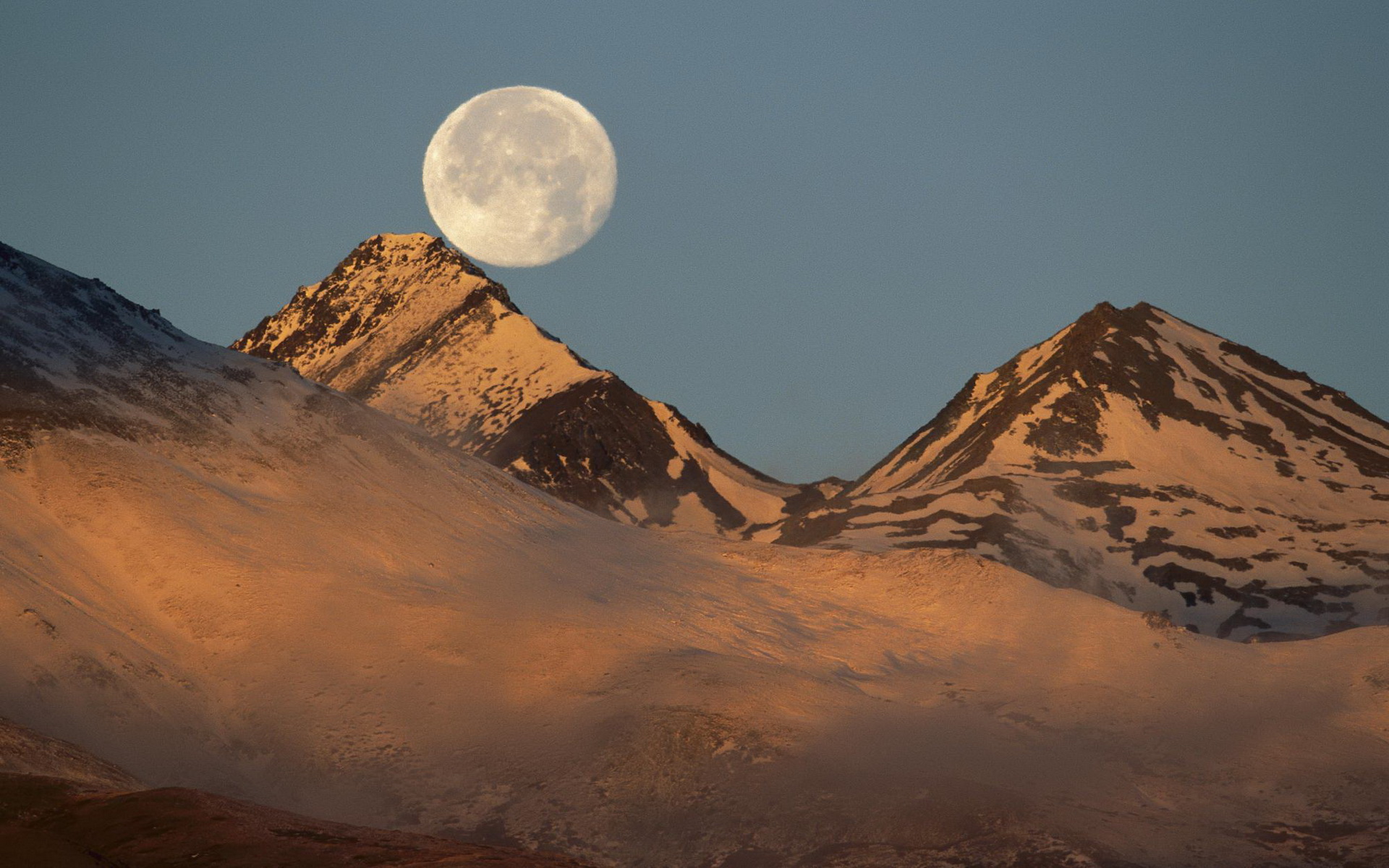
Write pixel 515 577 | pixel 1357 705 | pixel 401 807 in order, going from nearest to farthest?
pixel 401 807 → pixel 1357 705 → pixel 515 577

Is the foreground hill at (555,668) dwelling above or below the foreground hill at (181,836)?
above

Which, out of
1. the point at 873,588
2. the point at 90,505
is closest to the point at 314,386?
A: the point at 90,505

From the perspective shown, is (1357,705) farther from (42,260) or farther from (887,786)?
(42,260)

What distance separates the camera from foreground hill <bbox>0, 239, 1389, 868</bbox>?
58031mm

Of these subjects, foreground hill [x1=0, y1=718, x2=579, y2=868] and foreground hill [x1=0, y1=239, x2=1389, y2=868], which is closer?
foreground hill [x1=0, y1=718, x2=579, y2=868]

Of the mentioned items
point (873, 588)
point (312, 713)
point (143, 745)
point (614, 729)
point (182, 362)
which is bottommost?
point (143, 745)

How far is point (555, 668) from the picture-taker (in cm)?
7094

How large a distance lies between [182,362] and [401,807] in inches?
1933

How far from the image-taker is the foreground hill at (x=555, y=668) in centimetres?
5803

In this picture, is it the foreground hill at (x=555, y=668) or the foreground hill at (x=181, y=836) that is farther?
the foreground hill at (x=555, y=668)

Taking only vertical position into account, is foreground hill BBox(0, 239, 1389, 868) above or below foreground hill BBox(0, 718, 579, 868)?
above

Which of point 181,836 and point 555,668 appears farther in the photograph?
point 555,668

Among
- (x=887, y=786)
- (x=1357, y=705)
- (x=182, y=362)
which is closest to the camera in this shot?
(x=887, y=786)

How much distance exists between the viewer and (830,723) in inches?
2709
